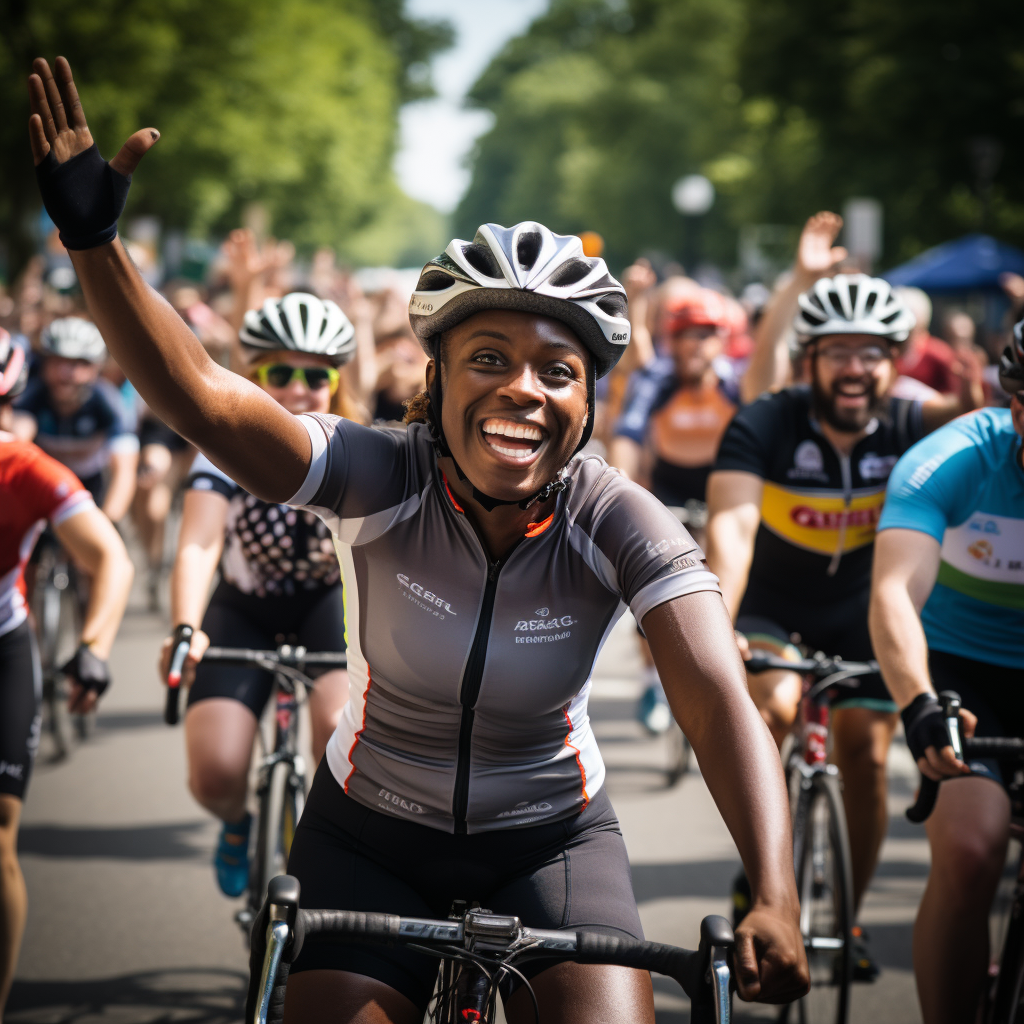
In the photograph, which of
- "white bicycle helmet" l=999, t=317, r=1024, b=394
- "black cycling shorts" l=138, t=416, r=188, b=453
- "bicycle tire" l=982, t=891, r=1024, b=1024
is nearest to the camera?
"bicycle tire" l=982, t=891, r=1024, b=1024

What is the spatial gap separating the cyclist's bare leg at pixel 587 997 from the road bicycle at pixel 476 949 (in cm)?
4

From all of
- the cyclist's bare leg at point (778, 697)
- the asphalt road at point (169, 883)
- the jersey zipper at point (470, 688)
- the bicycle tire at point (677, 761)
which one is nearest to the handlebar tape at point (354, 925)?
the jersey zipper at point (470, 688)

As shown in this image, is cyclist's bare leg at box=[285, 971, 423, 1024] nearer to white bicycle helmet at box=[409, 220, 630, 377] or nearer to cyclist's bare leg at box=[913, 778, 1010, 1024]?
white bicycle helmet at box=[409, 220, 630, 377]

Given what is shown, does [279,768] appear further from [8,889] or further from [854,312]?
[854,312]

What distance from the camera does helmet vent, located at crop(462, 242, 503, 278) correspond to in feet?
8.68

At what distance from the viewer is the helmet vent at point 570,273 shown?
2.65 metres

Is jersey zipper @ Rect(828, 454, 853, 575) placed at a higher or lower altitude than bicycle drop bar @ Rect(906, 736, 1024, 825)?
higher

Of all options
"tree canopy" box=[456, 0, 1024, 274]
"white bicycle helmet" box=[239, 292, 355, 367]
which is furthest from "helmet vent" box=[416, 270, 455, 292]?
"tree canopy" box=[456, 0, 1024, 274]

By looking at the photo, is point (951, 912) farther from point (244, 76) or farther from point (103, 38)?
point (244, 76)

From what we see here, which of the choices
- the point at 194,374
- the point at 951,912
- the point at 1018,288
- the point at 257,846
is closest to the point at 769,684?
the point at 951,912

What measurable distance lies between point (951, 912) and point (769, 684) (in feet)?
4.57

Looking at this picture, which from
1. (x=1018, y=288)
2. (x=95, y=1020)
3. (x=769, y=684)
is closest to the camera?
(x=95, y=1020)

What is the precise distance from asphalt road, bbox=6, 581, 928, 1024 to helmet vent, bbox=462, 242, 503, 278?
10.1 feet

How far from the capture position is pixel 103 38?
960 inches
